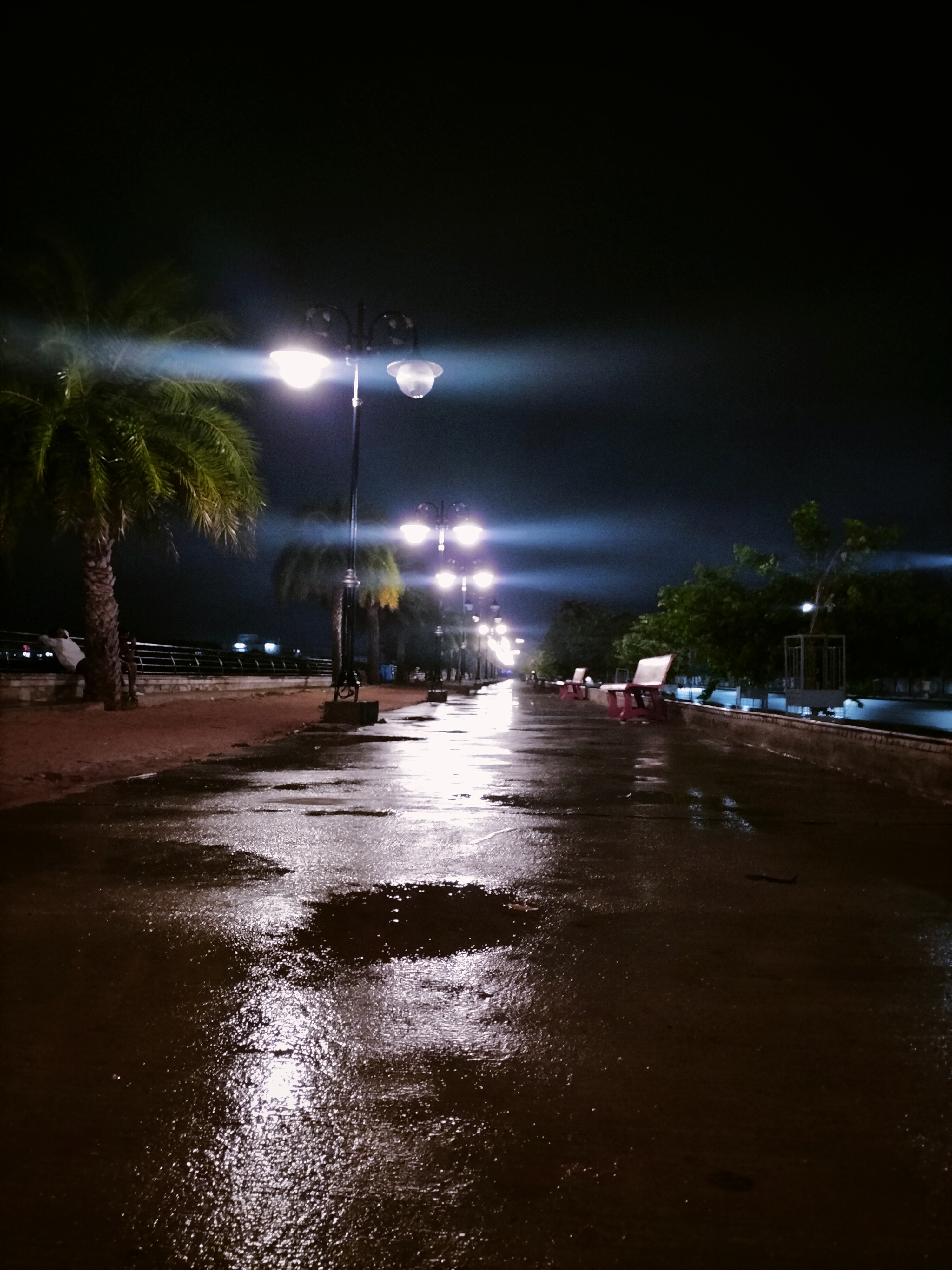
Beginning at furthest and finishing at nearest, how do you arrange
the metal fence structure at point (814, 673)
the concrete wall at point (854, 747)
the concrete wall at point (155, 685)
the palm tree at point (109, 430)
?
1. the metal fence structure at point (814, 673)
2. the concrete wall at point (155, 685)
3. the palm tree at point (109, 430)
4. the concrete wall at point (854, 747)

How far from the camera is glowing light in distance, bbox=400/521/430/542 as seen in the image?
26.2m

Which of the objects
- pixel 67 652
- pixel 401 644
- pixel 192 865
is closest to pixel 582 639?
pixel 401 644

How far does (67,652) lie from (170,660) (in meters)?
11.3

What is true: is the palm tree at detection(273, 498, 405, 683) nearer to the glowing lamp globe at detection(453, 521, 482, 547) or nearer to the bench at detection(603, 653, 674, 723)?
the glowing lamp globe at detection(453, 521, 482, 547)

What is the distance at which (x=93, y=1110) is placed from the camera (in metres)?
2.54

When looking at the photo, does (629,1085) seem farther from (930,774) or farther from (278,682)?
(278,682)

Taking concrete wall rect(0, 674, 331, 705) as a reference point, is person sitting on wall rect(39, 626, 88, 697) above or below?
above

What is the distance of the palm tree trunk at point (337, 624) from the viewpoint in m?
41.6

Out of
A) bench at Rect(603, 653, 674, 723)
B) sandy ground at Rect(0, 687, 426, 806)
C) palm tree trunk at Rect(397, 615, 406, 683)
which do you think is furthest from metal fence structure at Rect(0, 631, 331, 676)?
bench at Rect(603, 653, 674, 723)

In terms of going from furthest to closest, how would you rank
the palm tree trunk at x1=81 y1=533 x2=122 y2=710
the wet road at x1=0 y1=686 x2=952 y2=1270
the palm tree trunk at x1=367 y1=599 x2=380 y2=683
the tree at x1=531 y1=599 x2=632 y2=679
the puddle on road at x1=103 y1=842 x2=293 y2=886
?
the tree at x1=531 y1=599 x2=632 y2=679
the palm tree trunk at x1=367 y1=599 x2=380 y2=683
the palm tree trunk at x1=81 y1=533 x2=122 y2=710
the puddle on road at x1=103 y1=842 x2=293 y2=886
the wet road at x1=0 y1=686 x2=952 y2=1270

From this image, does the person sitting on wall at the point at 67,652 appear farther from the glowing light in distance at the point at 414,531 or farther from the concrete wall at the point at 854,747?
the concrete wall at the point at 854,747

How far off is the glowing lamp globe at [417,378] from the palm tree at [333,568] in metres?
26.6

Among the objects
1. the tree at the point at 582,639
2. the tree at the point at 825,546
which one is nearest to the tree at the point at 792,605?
the tree at the point at 825,546

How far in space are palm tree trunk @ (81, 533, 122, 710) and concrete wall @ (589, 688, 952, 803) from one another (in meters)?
12.3
